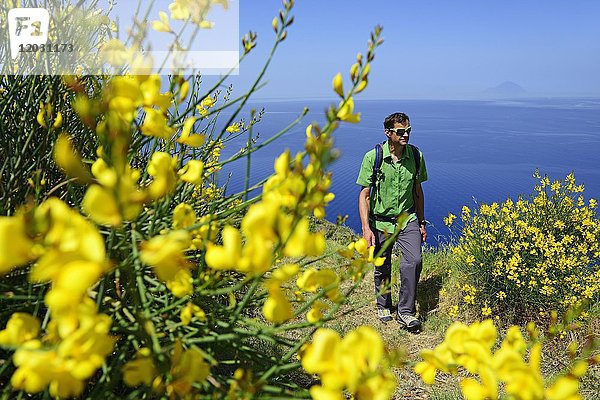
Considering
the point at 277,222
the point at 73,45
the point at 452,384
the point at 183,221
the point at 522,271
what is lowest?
the point at 452,384

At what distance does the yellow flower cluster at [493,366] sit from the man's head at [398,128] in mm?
3007

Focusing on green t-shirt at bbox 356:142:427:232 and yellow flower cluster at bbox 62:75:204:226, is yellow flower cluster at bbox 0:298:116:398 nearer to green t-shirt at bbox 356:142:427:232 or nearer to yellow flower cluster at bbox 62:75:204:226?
yellow flower cluster at bbox 62:75:204:226

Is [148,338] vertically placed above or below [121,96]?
below

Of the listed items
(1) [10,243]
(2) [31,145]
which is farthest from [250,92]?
(2) [31,145]

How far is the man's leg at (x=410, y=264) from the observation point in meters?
4.14

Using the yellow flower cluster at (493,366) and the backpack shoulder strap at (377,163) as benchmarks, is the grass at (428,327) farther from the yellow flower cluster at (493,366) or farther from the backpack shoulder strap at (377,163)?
the yellow flower cluster at (493,366)

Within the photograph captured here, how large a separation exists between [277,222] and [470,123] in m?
49.2

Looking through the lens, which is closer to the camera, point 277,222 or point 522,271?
point 277,222

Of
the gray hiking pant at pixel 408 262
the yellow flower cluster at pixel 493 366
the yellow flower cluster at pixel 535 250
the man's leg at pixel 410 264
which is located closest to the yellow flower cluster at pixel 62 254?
the yellow flower cluster at pixel 493 366

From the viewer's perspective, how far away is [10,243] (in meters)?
0.56

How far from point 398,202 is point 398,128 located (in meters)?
0.64

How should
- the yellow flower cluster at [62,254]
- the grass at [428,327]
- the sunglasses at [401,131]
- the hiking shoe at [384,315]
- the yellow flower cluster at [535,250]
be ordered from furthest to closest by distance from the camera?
the hiking shoe at [384,315]
the yellow flower cluster at [535,250]
the sunglasses at [401,131]
the grass at [428,327]
the yellow flower cluster at [62,254]

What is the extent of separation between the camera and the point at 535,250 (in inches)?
160

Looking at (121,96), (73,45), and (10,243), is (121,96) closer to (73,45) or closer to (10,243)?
(10,243)
